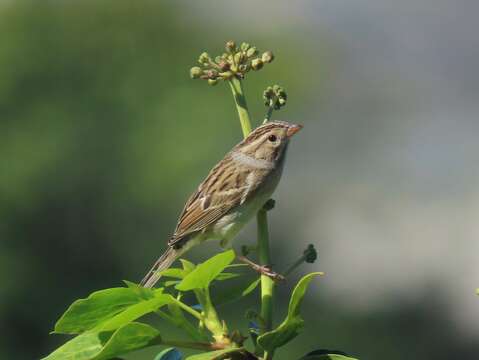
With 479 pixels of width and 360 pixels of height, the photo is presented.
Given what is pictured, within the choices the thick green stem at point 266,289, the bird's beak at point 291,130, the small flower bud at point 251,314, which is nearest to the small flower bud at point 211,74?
the thick green stem at point 266,289

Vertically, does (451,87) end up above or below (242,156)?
below

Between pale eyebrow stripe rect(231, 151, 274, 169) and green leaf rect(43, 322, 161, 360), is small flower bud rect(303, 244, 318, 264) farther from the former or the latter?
pale eyebrow stripe rect(231, 151, 274, 169)

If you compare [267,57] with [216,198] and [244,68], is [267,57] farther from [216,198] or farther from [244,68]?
[216,198]

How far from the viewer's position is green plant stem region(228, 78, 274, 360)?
137cm

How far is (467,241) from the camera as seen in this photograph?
68.6 feet

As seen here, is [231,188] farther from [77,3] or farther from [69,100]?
[77,3]

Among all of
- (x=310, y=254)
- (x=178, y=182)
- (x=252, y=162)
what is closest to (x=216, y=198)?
(x=252, y=162)

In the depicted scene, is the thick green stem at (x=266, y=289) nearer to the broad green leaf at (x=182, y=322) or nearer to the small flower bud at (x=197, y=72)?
the broad green leaf at (x=182, y=322)

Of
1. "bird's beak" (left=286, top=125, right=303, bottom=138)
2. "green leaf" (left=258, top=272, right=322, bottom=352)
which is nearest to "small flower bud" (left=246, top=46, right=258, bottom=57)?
"green leaf" (left=258, top=272, right=322, bottom=352)

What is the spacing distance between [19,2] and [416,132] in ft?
32.2

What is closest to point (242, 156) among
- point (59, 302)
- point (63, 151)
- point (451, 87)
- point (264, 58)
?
point (264, 58)

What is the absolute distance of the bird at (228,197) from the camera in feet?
9.11

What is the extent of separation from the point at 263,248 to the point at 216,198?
1.63 metres

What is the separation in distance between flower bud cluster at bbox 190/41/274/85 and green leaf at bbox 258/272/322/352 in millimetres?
333
